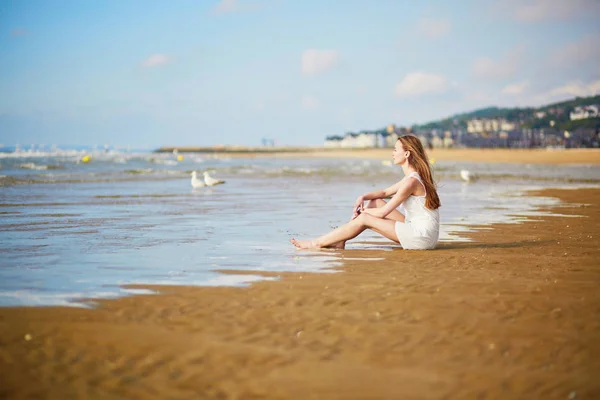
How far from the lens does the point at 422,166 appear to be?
347 inches

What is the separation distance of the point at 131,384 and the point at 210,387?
477 millimetres

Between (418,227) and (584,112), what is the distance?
12451cm

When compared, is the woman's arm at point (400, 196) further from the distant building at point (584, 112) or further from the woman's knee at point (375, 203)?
the distant building at point (584, 112)

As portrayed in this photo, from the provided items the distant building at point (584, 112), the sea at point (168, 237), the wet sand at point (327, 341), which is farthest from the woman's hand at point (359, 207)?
the distant building at point (584, 112)

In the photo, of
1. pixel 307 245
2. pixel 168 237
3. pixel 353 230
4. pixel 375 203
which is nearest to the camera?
pixel 353 230

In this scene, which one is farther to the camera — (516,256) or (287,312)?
(516,256)

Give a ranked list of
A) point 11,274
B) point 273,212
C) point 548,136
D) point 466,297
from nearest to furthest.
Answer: point 466,297
point 11,274
point 273,212
point 548,136

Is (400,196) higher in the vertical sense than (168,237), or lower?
higher

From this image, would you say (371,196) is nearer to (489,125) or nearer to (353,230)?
A: (353,230)

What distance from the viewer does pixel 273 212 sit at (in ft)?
46.4

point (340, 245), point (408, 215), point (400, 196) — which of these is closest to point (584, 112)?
point (408, 215)

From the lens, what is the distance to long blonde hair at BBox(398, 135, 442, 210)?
28.5ft

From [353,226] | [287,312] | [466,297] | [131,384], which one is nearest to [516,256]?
[353,226]

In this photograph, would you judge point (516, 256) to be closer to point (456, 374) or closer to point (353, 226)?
point (353, 226)
